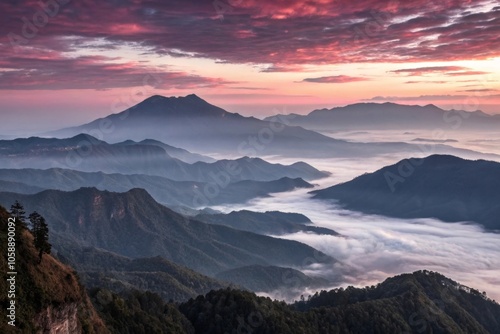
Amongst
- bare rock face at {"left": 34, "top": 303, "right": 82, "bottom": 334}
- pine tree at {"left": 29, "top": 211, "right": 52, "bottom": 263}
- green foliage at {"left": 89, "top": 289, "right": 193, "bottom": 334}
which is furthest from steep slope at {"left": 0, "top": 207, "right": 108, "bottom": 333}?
green foliage at {"left": 89, "top": 289, "right": 193, "bottom": 334}

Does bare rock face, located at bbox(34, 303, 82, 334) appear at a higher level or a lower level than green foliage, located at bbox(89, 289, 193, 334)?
higher

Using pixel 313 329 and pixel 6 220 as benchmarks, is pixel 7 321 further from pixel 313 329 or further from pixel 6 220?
pixel 313 329

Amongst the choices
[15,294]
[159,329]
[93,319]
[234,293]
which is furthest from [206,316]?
[15,294]

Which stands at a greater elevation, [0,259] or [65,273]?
[0,259]

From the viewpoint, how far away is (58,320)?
77.0 m

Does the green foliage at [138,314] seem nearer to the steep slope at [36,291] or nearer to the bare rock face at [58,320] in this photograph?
the bare rock face at [58,320]

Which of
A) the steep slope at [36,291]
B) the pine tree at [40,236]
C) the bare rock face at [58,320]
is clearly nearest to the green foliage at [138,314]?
the bare rock face at [58,320]

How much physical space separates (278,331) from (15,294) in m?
124

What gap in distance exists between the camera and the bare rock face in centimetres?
7275

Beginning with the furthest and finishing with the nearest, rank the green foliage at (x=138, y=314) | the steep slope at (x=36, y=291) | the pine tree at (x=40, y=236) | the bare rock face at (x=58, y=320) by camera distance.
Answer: the green foliage at (x=138, y=314), the pine tree at (x=40, y=236), the bare rock face at (x=58, y=320), the steep slope at (x=36, y=291)

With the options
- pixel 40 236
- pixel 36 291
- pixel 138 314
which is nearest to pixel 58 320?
pixel 36 291

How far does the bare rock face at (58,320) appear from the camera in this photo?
72.8 m

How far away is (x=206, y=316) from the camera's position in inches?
7106

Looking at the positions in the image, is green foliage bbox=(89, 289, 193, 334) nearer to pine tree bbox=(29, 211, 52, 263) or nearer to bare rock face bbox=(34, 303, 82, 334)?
bare rock face bbox=(34, 303, 82, 334)
